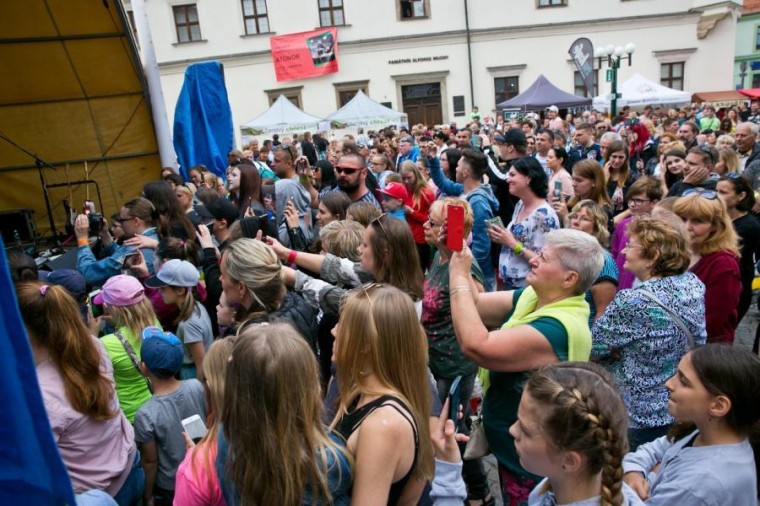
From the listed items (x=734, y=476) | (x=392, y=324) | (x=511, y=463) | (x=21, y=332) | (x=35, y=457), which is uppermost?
(x=21, y=332)

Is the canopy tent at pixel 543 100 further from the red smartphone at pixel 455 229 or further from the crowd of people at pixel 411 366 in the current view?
the red smartphone at pixel 455 229

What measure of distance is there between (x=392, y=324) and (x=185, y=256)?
101 inches

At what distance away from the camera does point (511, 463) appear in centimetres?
224

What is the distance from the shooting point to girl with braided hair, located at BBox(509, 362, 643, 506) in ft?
4.82

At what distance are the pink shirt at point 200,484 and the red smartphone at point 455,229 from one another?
128 centimetres

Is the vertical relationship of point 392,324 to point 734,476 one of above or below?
above

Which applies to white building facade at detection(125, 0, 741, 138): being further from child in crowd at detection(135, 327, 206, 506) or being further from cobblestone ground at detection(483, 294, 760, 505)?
child in crowd at detection(135, 327, 206, 506)

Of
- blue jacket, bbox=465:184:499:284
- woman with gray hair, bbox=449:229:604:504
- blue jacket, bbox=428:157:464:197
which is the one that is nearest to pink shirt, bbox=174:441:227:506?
woman with gray hair, bbox=449:229:604:504

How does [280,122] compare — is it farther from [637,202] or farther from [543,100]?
[637,202]

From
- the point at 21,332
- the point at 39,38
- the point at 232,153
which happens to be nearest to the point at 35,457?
the point at 21,332

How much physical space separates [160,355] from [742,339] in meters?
5.13

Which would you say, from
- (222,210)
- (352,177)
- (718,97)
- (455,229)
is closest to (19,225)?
(222,210)

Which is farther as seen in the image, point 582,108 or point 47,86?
point 582,108

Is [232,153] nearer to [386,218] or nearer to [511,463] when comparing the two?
[386,218]
